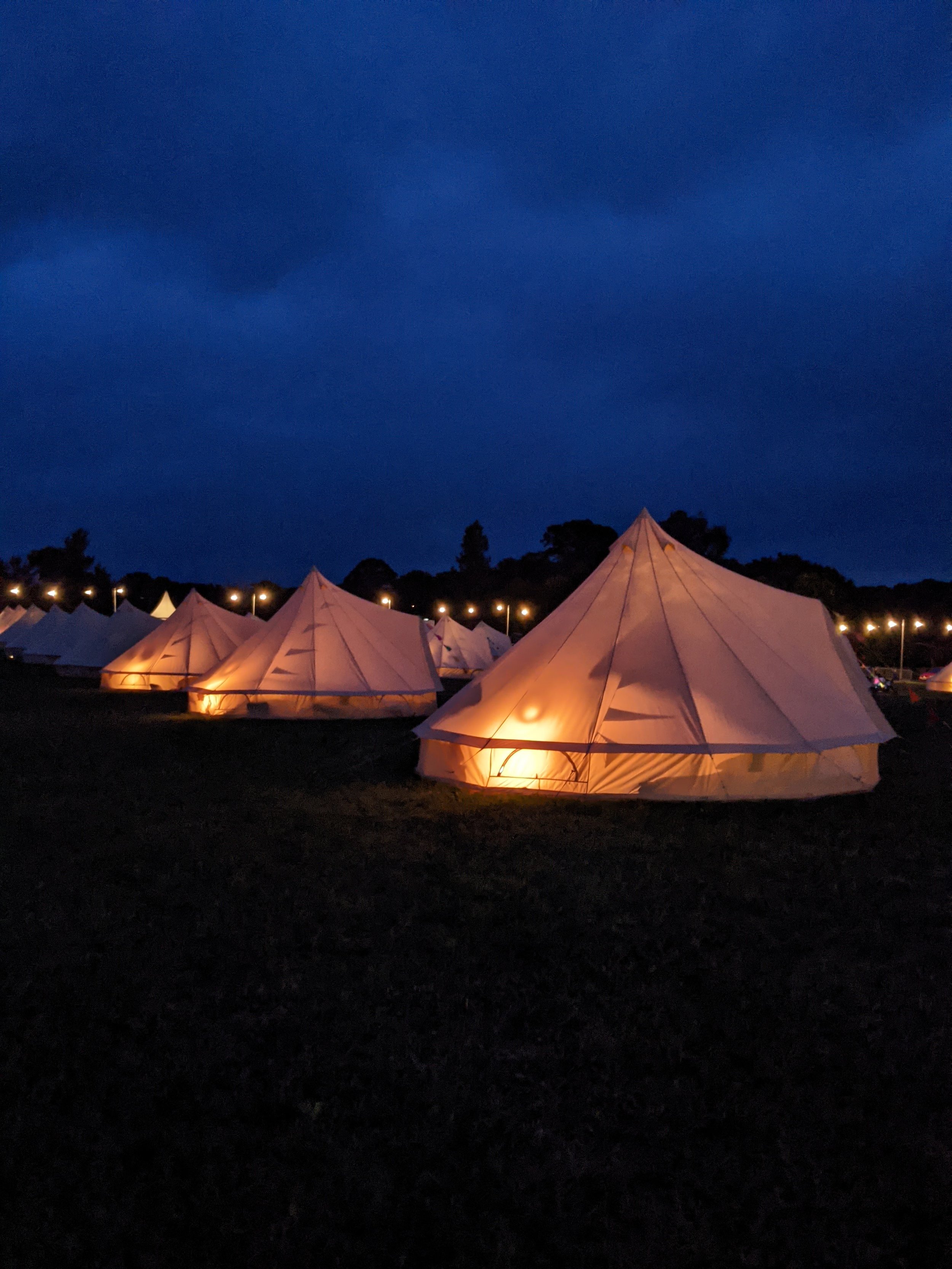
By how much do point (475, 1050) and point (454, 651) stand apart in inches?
1309

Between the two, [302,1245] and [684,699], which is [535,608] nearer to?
[684,699]

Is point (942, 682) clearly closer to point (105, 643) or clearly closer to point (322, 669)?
point (322, 669)

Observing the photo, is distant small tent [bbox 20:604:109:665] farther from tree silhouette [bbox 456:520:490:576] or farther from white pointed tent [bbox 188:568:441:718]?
tree silhouette [bbox 456:520:490:576]

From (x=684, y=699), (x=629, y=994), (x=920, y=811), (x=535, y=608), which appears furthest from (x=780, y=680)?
(x=535, y=608)

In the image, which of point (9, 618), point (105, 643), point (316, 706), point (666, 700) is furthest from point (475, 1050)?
point (9, 618)

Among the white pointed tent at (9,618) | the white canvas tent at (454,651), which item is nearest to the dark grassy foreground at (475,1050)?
the white canvas tent at (454,651)

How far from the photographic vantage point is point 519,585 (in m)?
69.9

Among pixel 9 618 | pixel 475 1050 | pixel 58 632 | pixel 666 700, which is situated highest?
pixel 9 618

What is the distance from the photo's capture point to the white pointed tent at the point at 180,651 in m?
29.2

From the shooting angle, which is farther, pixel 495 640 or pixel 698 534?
pixel 698 534

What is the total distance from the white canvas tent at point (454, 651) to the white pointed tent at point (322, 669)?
1420cm

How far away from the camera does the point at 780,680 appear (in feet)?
35.3

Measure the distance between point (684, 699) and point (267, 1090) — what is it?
7275 millimetres

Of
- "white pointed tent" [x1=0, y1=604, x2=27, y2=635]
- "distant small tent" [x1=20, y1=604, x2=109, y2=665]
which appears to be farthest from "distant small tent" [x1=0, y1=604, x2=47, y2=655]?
"distant small tent" [x1=20, y1=604, x2=109, y2=665]
